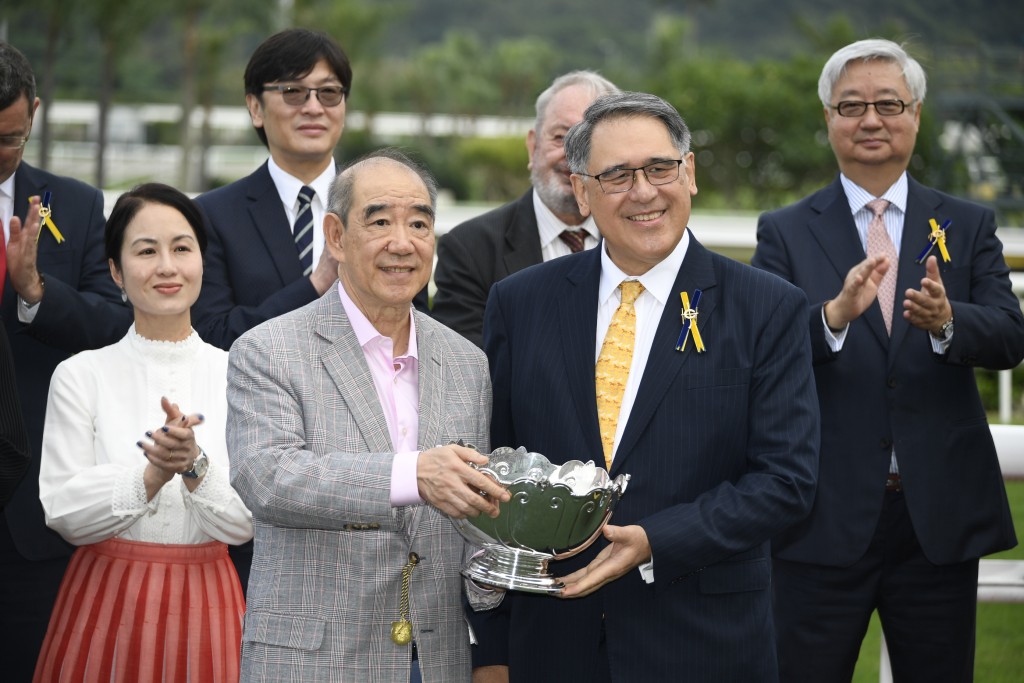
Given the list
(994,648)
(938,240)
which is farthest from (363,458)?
(994,648)

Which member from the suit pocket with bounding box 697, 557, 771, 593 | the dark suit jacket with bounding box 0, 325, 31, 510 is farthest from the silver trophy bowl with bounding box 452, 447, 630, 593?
the dark suit jacket with bounding box 0, 325, 31, 510

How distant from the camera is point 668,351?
314 cm


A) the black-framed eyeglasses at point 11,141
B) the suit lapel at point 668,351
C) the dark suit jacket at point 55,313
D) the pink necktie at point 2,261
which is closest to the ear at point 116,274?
the dark suit jacket at point 55,313

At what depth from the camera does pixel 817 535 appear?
13.7 feet

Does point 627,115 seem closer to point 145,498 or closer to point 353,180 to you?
point 353,180

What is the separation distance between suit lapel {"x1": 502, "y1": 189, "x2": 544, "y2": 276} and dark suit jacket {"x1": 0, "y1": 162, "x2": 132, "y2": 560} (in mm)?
1362

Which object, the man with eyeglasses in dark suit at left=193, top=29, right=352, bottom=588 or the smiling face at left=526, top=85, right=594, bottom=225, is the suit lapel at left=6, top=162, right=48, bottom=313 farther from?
the smiling face at left=526, top=85, right=594, bottom=225

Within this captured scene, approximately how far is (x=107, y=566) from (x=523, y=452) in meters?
1.45

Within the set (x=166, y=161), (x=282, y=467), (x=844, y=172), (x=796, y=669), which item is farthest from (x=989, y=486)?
(x=166, y=161)

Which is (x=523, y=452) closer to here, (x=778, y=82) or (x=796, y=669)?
(x=796, y=669)

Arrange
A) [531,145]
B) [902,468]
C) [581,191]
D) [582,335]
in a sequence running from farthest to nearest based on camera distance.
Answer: [531,145], [902,468], [581,191], [582,335]

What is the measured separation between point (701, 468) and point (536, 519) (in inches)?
18.9

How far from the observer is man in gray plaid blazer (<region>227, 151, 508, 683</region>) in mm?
2945

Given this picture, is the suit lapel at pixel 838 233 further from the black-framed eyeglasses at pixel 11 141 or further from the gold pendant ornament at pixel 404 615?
the black-framed eyeglasses at pixel 11 141
